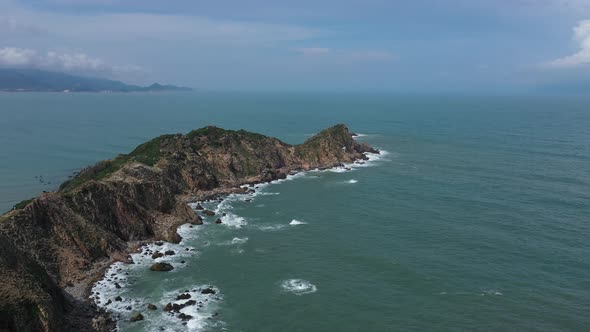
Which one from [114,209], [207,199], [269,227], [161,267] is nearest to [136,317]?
[161,267]

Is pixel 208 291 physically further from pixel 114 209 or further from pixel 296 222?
pixel 296 222

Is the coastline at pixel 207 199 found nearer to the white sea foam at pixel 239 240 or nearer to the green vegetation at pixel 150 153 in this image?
the white sea foam at pixel 239 240

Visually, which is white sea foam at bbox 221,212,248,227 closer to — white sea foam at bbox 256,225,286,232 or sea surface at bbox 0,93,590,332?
sea surface at bbox 0,93,590,332

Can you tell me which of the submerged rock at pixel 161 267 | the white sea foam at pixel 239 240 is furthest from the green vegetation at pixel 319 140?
the submerged rock at pixel 161 267

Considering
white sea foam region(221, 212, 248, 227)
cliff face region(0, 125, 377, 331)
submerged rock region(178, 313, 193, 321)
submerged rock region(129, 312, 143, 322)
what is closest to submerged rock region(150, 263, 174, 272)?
cliff face region(0, 125, 377, 331)

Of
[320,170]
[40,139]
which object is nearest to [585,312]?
[320,170]

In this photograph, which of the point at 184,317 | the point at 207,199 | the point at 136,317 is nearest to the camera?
the point at 136,317
